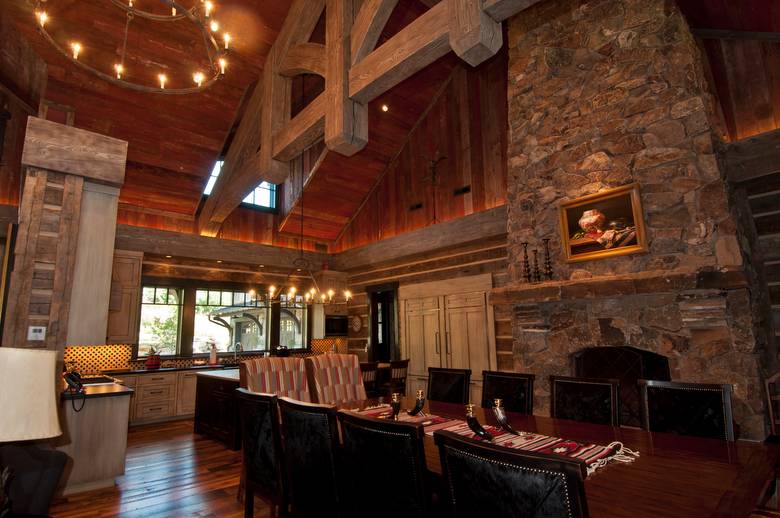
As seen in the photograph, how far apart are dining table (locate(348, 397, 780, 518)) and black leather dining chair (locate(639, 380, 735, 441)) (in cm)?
27

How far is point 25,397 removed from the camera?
1.35 meters

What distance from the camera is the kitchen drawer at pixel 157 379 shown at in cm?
618

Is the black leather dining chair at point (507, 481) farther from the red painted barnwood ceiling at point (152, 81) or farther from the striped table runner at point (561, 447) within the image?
the red painted barnwood ceiling at point (152, 81)

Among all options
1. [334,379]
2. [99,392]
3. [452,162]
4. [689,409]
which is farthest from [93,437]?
[452,162]

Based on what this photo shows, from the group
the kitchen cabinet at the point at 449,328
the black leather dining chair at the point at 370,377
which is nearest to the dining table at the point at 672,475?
the black leather dining chair at the point at 370,377

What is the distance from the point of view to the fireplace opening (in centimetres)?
406

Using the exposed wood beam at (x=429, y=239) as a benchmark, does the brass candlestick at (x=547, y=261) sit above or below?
below

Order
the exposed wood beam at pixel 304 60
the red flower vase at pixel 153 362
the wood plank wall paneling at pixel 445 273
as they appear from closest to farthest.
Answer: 1. the exposed wood beam at pixel 304 60
2. the wood plank wall paneling at pixel 445 273
3. the red flower vase at pixel 153 362

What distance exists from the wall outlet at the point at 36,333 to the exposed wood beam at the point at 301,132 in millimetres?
Result: 2649

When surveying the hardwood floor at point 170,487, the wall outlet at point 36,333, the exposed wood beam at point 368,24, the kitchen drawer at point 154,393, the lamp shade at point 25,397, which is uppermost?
the exposed wood beam at point 368,24

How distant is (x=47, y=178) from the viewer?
3.64 meters

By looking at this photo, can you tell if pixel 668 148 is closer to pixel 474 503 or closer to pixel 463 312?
pixel 463 312

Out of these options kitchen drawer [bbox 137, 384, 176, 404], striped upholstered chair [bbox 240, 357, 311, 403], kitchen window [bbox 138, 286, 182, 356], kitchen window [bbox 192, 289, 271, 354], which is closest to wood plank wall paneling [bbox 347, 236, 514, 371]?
kitchen window [bbox 192, 289, 271, 354]

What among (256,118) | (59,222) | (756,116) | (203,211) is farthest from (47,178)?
(756,116)
